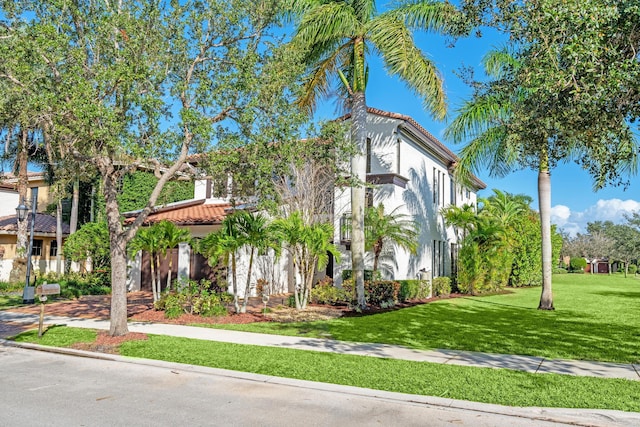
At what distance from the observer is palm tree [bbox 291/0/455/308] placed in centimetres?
1532

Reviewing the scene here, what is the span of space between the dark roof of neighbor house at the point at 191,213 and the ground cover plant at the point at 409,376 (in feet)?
30.7

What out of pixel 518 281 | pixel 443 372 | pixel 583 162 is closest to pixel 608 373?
pixel 443 372

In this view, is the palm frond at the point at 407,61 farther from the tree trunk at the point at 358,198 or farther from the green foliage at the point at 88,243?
the green foliage at the point at 88,243

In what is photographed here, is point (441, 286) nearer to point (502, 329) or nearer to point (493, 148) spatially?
point (493, 148)

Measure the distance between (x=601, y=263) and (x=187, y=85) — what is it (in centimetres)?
6804

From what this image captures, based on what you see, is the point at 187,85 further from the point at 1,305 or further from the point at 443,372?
the point at 1,305

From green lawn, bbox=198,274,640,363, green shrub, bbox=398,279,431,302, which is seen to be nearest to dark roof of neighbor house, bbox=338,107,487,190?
green shrub, bbox=398,279,431,302

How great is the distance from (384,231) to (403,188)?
9.59 ft

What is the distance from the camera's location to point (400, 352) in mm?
9789

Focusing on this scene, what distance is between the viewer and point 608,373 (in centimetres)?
818

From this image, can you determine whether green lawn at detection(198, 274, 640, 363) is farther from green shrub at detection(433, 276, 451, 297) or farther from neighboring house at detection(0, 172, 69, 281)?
neighboring house at detection(0, 172, 69, 281)

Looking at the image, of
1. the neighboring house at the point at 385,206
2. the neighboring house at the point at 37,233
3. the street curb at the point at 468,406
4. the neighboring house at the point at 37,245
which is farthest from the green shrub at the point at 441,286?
the neighboring house at the point at 37,233

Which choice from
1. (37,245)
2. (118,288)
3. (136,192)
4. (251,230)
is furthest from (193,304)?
(37,245)

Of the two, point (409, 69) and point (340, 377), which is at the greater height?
point (409, 69)
